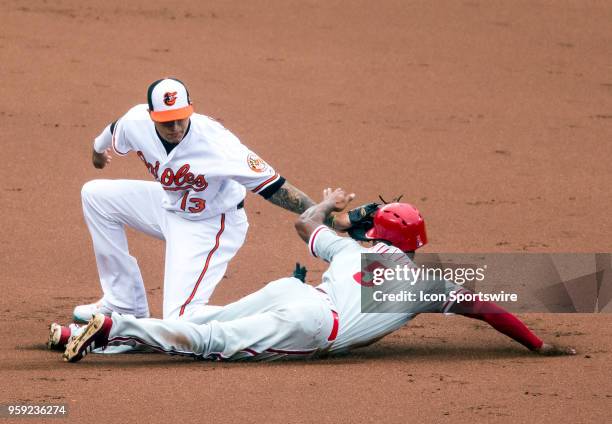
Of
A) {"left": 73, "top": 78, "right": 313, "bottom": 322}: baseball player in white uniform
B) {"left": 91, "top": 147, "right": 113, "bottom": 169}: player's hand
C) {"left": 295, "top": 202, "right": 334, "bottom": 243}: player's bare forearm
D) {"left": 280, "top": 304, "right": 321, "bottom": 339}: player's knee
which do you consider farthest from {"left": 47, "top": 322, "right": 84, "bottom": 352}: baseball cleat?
{"left": 91, "top": 147, "right": 113, "bottom": 169}: player's hand

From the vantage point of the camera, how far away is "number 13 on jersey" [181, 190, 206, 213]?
6.52 metres

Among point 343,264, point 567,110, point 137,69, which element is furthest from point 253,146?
point 343,264

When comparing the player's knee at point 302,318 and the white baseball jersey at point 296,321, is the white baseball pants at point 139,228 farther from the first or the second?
the player's knee at point 302,318

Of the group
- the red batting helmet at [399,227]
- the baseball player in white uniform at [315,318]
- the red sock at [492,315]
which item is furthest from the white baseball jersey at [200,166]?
the red sock at [492,315]

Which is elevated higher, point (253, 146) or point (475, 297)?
point (253, 146)

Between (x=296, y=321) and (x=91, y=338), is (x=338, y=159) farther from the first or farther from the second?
(x=91, y=338)

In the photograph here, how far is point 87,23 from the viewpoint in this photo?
1323 cm

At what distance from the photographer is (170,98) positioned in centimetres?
624

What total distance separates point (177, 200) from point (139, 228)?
1.35 feet

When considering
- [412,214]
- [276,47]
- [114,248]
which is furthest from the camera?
[276,47]

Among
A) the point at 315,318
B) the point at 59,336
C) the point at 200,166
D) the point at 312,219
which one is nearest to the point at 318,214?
the point at 312,219

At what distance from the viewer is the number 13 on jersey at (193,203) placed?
21.4 feet

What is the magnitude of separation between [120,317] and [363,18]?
918cm

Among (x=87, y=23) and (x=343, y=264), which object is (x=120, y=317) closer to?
(x=343, y=264)
